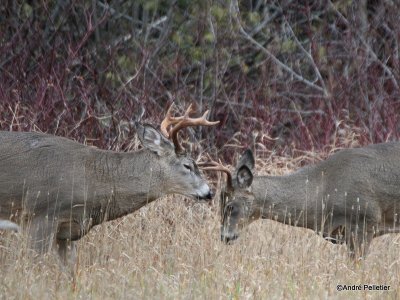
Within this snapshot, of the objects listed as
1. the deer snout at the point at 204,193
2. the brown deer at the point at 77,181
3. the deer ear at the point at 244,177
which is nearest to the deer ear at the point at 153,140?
the brown deer at the point at 77,181

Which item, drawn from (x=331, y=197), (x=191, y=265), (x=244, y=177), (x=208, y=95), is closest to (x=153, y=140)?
(x=244, y=177)

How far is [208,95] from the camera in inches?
545

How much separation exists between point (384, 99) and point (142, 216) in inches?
169

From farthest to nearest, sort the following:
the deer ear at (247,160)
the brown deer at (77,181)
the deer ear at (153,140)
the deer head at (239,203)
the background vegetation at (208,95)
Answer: the deer ear at (247,160), the deer head at (239,203), the deer ear at (153,140), the brown deer at (77,181), the background vegetation at (208,95)

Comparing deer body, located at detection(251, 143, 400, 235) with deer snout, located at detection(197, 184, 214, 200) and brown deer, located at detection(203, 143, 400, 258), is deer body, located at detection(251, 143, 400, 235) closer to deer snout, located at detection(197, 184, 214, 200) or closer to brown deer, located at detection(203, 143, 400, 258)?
brown deer, located at detection(203, 143, 400, 258)

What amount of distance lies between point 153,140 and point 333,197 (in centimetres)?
160

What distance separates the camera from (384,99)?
13.5 meters

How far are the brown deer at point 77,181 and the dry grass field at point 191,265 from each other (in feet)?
0.74

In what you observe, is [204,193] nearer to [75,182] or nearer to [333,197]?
[75,182]

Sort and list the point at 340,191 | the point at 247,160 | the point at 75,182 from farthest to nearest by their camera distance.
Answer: the point at 247,160
the point at 340,191
the point at 75,182

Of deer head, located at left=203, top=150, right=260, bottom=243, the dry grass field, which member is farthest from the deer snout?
deer head, located at left=203, top=150, right=260, bottom=243

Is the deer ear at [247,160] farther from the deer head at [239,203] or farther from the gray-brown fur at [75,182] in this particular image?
the gray-brown fur at [75,182]

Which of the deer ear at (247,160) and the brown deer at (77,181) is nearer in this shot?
the brown deer at (77,181)

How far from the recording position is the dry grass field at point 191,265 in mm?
6941
